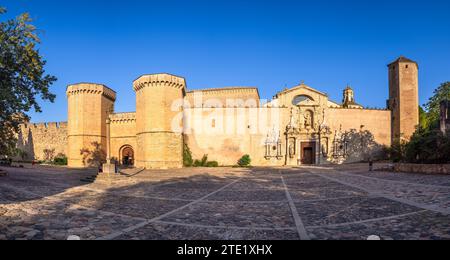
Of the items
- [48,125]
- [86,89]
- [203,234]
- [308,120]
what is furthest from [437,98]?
[48,125]

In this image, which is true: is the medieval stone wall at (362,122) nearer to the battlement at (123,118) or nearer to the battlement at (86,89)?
the battlement at (123,118)

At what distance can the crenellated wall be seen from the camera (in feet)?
113

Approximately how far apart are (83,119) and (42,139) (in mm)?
13374

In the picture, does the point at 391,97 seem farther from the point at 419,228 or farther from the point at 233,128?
the point at 419,228

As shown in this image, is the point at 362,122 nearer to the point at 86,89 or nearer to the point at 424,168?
the point at 424,168

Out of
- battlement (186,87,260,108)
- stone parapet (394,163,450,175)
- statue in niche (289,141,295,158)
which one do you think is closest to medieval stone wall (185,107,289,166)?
statue in niche (289,141,295,158)

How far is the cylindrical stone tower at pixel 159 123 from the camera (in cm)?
2439

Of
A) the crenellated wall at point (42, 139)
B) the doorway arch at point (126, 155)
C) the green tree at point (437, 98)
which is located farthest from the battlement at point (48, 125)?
the green tree at point (437, 98)

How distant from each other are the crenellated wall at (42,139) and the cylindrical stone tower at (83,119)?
25.6ft

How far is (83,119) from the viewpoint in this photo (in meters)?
28.0
